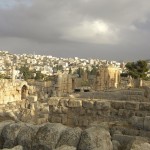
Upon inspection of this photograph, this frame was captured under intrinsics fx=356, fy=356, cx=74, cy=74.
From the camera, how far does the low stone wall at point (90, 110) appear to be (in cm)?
1054

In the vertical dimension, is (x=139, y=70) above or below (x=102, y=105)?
above

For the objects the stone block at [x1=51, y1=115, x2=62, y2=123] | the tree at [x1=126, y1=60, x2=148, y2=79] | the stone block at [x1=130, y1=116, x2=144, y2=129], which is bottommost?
the stone block at [x1=51, y1=115, x2=62, y2=123]

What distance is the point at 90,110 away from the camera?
1138cm

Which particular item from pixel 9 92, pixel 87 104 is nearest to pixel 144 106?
pixel 87 104

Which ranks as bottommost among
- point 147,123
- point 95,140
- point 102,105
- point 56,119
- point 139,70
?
point 56,119

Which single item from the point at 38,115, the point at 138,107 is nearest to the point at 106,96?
the point at 38,115

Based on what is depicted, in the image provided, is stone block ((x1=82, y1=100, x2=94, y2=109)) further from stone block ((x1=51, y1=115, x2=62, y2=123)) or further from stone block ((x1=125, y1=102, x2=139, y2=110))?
stone block ((x1=125, y1=102, x2=139, y2=110))

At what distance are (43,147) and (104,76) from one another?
4004 centimetres

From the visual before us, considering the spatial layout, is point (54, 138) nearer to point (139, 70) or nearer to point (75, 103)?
point (75, 103)

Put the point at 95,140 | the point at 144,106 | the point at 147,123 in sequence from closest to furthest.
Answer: the point at 95,140 < the point at 147,123 < the point at 144,106

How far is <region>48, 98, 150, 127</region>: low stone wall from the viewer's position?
10.5 meters

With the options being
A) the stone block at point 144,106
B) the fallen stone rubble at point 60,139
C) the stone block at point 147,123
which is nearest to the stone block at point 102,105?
the stone block at point 144,106

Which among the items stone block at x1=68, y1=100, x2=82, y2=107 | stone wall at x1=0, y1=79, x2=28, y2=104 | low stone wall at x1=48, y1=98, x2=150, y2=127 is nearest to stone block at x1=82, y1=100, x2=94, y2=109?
low stone wall at x1=48, y1=98, x2=150, y2=127

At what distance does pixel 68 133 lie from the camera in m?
5.40
